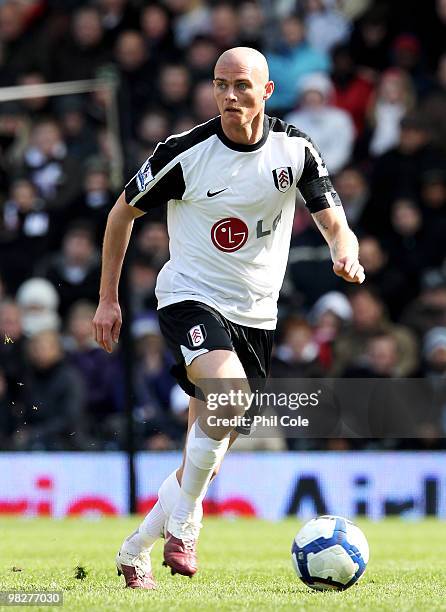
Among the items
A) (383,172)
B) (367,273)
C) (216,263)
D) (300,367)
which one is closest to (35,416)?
(300,367)

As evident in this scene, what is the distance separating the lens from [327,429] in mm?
11156

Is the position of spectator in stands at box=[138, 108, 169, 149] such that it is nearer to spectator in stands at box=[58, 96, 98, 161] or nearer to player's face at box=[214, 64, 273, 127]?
spectator in stands at box=[58, 96, 98, 161]

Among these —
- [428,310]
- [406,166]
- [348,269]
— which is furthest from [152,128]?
[348,269]

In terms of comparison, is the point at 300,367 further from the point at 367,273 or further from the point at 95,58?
the point at 95,58

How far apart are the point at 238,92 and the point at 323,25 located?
9.20 meters

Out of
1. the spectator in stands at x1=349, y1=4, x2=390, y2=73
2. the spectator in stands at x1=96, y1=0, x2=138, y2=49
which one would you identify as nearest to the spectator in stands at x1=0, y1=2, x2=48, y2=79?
the spectator in stands at x1=96, y1=0, x2=138, y2=49

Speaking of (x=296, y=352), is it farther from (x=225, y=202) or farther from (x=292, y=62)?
(x=225, y=202)

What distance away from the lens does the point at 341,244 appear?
6117 mm

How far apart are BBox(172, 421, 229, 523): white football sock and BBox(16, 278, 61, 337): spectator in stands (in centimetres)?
582

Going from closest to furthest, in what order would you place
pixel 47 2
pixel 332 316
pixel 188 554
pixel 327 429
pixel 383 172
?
pixel 188 554
pixel 327 429
pixel 332 316
pixel 383 172
pixel 47 2

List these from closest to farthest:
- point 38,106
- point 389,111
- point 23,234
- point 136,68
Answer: point 23,234 < point 38,106 < point 389,111 < point 136,68

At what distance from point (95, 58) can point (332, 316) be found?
5.01 m

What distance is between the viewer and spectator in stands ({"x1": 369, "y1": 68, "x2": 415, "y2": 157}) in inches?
539

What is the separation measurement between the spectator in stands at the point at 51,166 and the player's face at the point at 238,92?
5971 mm
